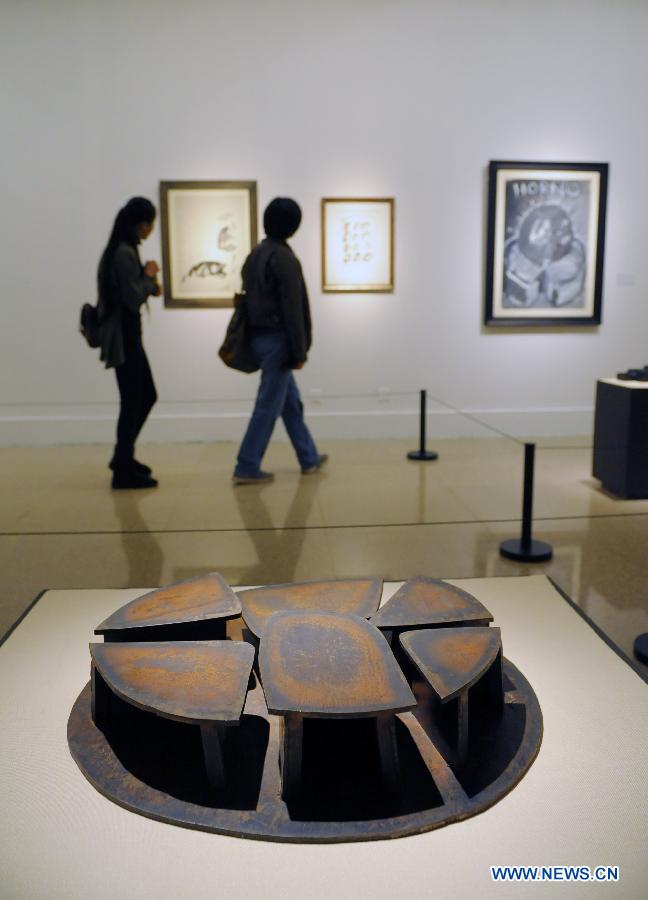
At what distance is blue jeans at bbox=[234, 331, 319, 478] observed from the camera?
632 cm

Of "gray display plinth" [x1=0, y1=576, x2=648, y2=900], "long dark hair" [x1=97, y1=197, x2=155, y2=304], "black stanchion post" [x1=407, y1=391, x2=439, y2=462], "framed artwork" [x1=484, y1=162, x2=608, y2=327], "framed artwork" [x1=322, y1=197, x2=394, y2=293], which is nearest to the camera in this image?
"gray display plinth" [x1=0, y1=576, x2=648, y2=900]

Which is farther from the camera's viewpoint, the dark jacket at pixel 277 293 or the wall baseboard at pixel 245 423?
the wall baseboard at pixel 245 423

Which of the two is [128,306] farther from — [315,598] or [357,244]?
[315,598]

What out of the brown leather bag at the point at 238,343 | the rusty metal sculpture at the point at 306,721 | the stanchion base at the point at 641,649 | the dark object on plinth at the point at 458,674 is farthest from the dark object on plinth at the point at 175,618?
the brown leather bag at the point at 238,343

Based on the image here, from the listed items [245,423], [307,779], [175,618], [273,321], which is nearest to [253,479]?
[273,321]

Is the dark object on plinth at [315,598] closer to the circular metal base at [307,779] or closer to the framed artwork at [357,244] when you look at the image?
the circular metal base at [307,779]

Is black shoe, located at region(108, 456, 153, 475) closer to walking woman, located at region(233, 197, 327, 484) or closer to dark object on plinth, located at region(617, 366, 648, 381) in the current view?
walking woman, located at region(233, 197, 327, 484)

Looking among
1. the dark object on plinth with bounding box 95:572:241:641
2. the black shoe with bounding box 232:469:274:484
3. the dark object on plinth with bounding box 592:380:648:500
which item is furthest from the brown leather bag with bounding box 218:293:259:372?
the dark object on plinth with bounding box 95:572:241:641

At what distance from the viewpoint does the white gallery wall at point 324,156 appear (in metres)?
7.80

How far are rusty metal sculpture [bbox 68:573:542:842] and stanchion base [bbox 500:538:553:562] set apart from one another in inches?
69.5

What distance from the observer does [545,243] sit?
840 cm

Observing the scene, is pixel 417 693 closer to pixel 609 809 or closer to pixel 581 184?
pixel 609 809

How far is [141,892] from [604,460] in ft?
17.2

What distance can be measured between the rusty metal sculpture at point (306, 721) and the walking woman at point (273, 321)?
146 inches
